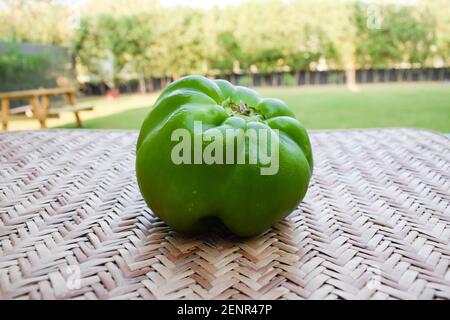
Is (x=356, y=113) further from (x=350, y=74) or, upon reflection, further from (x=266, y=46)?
(x=350, y=74)

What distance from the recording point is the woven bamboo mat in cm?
72

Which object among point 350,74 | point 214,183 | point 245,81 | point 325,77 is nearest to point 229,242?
point 214,183

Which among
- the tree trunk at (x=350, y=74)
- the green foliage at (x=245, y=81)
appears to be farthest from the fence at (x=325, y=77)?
the tree trunk at (x=350, y=74)

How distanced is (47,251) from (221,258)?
1.13 ft

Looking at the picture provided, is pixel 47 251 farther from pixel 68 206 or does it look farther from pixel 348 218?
pixel 348 218

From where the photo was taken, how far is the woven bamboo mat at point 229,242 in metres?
0.72

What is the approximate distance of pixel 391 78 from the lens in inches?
569

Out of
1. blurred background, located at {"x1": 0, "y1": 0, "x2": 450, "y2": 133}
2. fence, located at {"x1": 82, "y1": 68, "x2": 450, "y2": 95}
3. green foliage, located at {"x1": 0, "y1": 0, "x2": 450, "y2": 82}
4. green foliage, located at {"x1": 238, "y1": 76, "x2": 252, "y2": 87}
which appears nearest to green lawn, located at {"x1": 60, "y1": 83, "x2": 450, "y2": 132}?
blurred background, located at {"x1": 0, "y1": 0, "x2": 450, "y2": 133}
